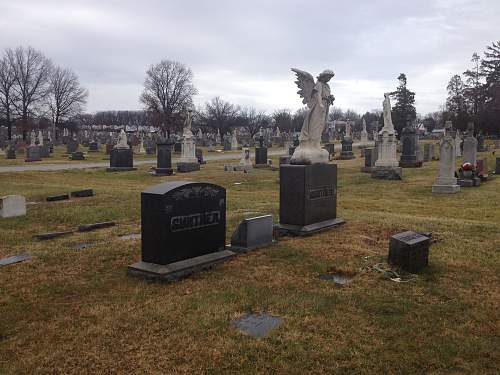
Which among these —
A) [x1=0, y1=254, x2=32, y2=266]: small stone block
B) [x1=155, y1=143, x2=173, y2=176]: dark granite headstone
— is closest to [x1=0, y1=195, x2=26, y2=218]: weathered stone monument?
[x1=0, y1=254, x2=32, y2=266]: small stone block

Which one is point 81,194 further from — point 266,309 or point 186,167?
point 186,167

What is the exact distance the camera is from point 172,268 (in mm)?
6074

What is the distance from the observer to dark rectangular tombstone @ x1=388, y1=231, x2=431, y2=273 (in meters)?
6.27

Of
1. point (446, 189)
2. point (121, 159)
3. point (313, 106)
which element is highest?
point (313, 106)

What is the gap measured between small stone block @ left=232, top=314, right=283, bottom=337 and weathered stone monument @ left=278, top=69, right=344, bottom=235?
379 cm

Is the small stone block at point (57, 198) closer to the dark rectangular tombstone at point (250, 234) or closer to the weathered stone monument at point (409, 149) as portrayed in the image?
the dark rectangular tombstone at point (250, 234)

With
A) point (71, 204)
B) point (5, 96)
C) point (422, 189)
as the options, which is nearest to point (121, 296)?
point (71, 204)

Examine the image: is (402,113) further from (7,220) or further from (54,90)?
(7,220)

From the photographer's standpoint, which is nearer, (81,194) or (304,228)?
(304,228)

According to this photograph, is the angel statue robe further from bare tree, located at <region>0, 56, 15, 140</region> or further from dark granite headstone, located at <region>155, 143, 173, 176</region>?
bare tree, located at <region>0, 56, 15, 140</region>

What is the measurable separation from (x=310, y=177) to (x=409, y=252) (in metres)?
2.92

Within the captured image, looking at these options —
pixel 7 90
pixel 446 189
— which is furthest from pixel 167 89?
pixel 446 189

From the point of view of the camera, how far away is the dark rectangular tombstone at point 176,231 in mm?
6066

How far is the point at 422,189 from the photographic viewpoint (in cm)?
1661
